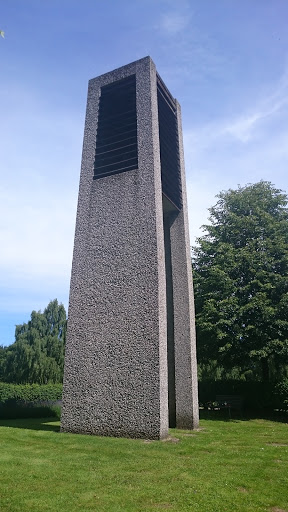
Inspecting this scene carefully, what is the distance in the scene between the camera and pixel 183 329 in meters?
12.5

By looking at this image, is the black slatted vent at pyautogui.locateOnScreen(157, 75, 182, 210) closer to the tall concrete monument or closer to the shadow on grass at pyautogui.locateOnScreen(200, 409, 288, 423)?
Result: the tall concrete monument

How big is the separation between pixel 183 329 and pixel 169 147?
→ 754 cm

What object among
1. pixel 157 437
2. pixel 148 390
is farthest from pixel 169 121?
pixel 157 437

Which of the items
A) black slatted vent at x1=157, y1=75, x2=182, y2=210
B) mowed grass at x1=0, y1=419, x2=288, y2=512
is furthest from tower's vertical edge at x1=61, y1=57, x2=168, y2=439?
black slatted vent at x1=157, y1=75, x2=182, y2=210

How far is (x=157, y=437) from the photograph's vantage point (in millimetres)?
9141

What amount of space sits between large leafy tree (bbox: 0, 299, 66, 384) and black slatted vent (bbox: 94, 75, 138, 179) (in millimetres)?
22867

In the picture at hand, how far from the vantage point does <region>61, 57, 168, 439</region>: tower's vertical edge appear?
9727 millimetres

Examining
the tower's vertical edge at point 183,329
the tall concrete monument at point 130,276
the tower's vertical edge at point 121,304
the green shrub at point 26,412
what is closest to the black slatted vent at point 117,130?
the tall concrete monument at point 130,276

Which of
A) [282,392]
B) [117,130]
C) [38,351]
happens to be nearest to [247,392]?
[282,392]

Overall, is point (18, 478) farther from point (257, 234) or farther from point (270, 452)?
point (257, 234)

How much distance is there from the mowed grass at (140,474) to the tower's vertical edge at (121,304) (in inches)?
32.1

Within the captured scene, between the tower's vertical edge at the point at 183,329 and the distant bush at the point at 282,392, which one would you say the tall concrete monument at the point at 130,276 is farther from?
the distant bush at the point at 282,392

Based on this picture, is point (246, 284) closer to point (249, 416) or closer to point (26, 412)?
point (249, 416)

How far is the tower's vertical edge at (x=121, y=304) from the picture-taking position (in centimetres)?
973
